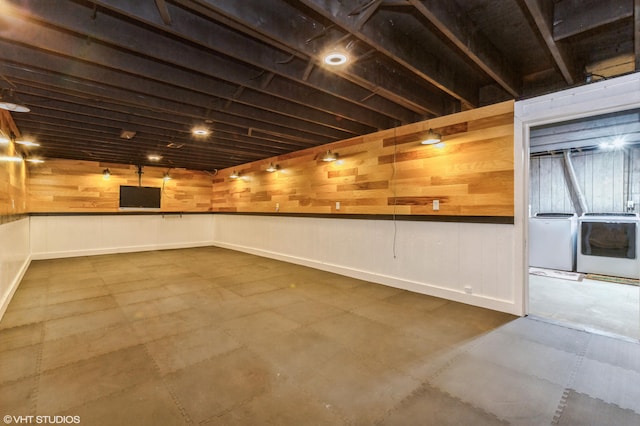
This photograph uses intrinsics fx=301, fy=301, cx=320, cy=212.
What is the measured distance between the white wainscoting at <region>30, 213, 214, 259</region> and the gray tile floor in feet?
11.3

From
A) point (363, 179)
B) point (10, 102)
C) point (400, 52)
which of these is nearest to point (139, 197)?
point (10, 102)

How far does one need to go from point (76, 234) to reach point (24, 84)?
522 cm

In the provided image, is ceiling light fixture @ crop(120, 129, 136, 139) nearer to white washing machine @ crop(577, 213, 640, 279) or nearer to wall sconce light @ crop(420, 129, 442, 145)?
wall sconce light @ crop(420, 129, 442, 145)

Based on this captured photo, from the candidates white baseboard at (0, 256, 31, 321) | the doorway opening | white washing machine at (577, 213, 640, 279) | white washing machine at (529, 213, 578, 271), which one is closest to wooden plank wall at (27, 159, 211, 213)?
white baseboard at (0, 256, 31, 321)

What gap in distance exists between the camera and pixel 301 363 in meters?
2.21

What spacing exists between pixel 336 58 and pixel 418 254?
2.77m

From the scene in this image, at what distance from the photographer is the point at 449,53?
280cm

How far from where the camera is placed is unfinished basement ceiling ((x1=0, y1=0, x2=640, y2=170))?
78.2 inches

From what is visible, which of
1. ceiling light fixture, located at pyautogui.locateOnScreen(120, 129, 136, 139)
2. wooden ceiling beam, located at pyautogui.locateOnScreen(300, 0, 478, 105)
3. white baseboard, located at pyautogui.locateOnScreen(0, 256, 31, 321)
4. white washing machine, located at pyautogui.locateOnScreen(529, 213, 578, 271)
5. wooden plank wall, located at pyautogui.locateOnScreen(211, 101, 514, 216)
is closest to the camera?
wooden ceiling beam, located at pyautogui.locateOnScreen(300, 0, 478, 105)

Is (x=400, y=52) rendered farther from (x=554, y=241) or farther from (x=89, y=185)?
(x=89, y=185)

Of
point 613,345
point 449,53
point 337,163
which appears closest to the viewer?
point 613,345

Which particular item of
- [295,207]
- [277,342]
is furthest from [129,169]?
[277,342]

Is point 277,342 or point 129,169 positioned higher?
point 129,169

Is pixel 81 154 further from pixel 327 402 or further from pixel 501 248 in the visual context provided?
pixel 501 248
